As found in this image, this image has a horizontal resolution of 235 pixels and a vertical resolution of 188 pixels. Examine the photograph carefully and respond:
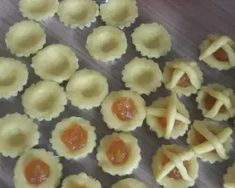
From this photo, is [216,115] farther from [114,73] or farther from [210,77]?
[114,73]

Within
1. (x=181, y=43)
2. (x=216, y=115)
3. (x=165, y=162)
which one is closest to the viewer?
(x=165, y=162)

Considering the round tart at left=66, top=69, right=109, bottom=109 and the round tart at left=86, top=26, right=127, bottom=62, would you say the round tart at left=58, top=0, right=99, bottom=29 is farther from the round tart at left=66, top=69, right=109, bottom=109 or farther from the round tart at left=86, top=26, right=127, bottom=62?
the round tart at left=66, top=69, right=109, bottom=109

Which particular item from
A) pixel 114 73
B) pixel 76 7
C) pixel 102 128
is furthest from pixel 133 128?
pixel 76 7

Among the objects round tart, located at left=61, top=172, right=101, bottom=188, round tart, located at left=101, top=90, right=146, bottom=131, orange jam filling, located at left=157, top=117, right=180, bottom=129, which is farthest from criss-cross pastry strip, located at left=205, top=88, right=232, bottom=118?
round tart, located at left=61, top=172, right=101, bottom=188

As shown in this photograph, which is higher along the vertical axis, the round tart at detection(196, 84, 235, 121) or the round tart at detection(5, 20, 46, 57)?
the round tart at detection(5, 20, 46, 57)

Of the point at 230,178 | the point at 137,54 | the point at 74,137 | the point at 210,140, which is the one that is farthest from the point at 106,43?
the point at 230,178

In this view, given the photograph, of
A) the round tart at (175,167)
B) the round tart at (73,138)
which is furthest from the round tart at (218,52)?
the round tart at (73,138)
